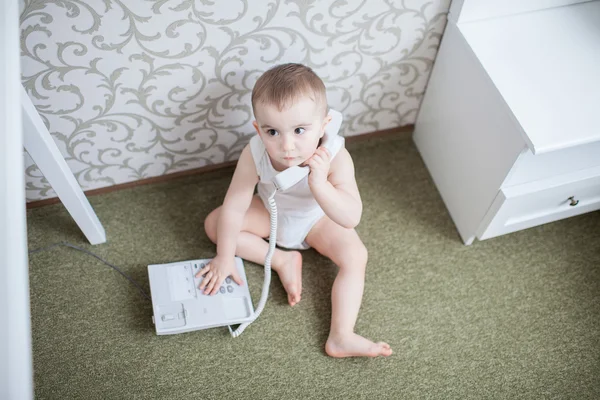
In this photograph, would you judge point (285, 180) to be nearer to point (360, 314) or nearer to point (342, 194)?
point (342, 194)

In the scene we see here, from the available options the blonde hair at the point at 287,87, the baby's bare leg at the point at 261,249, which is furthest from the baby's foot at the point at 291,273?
the blonde hair at the point at 287,87

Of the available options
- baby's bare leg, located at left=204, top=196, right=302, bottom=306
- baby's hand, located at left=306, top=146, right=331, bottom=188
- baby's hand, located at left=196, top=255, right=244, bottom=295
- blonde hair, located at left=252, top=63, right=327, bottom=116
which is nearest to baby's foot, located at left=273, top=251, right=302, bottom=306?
baby's bare leg, located at left=204, top=196, right=302, bottom=306

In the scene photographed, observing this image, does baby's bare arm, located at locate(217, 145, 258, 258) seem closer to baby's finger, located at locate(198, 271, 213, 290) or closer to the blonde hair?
baby's finger, located at locate(198, 271, 213, 290)

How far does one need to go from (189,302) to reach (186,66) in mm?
514

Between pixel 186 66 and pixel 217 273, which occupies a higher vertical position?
pixel 186 66

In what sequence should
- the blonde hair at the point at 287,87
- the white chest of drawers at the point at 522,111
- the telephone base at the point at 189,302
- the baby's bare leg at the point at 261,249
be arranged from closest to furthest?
the blonde hair at the point at 287,87, the white chest of drawers at the point at 522,111, the telephone base at the point at 189,302, the baby's bare leg at the point at 261,249

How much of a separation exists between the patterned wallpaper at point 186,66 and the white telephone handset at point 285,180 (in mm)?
202

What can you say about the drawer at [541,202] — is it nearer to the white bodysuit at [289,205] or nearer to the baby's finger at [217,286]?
the white bodysuit at [289,205]

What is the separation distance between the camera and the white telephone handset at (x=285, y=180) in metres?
1.01

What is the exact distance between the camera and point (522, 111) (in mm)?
1082

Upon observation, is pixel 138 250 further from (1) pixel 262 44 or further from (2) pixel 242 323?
(1) pixel 262 44

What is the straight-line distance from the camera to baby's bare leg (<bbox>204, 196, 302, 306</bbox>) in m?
1.29

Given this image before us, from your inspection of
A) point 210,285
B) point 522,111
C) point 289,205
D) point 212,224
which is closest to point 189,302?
point 210,285

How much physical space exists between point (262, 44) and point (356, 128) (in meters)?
0.44
